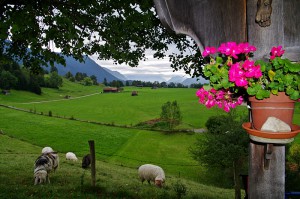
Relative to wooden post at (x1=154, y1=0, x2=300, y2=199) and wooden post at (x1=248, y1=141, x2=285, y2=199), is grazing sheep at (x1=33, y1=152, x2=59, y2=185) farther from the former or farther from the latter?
wooden post at (x1=248, y1=141, x2=285, y2=199)

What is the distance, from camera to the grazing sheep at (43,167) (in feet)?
39.4

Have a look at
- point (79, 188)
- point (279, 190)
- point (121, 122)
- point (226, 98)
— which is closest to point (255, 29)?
point (226, 98)

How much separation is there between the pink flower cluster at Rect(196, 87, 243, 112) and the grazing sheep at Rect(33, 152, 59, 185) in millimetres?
11271

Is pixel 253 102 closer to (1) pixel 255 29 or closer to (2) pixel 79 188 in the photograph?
(1) pixel 255 29

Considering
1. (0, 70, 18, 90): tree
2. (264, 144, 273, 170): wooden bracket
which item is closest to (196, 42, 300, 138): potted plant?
(264, 144, 273, 170): wooden bracket

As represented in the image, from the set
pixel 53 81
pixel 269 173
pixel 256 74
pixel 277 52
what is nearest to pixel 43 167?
pixel 269 173

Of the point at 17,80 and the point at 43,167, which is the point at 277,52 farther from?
the point at 17,80

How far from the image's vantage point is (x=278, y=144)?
2.66 meters

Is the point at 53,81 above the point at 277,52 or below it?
above

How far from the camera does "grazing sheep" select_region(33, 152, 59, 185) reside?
12.0 meters

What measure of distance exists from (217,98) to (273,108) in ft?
1.96

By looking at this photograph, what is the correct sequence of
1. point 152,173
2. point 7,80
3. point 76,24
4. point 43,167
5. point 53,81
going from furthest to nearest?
point 53,81 < point 7,80 < point 152,173 < point 43,167 < point 76,24

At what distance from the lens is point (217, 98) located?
296 cm

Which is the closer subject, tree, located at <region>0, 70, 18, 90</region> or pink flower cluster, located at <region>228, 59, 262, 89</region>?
pink flower cluster, located at <region>228, 59, 262, 89</region>
